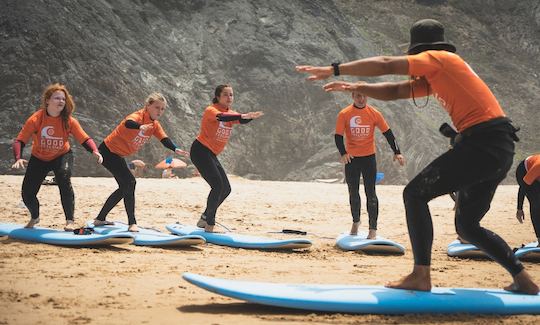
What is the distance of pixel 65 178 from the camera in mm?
8398

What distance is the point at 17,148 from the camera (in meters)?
8.32

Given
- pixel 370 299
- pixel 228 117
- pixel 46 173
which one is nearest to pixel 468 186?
pixel 370 299

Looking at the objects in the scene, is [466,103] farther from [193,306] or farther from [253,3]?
[253,3]

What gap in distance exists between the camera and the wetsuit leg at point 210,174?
9.23m

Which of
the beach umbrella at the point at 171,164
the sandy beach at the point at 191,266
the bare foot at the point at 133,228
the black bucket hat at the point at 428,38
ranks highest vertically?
the black bucket hat at the point at 428,38

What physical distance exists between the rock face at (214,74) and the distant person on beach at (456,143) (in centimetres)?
1644

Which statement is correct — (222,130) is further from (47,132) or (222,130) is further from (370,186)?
(47,132)

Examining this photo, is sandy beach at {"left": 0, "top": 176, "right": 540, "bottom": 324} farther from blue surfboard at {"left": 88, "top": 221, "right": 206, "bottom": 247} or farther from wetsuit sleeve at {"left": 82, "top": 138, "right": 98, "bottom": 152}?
wetsuit sleeve at {"left": 82, "top": 138, "right": 98, "bottom": 152}

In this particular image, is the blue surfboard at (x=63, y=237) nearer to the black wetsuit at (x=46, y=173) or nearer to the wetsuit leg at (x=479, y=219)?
the black wetsuit at (x=46, y=173)

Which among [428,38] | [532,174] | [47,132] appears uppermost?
[428,38]

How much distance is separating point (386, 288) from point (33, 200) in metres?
5.44

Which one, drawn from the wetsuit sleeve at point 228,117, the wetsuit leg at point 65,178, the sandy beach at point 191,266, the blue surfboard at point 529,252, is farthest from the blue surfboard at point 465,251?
the wetsuit leg at point 65,178

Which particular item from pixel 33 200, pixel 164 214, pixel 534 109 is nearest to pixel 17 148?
pixel 33 200

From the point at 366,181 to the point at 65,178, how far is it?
4.05m
